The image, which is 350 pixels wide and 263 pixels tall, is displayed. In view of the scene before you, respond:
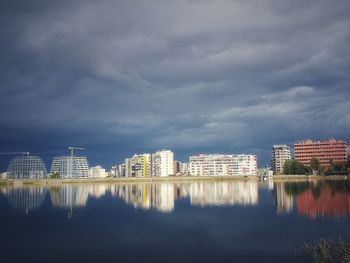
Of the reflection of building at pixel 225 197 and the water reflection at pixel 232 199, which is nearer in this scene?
the water reflection at pixel 232 199

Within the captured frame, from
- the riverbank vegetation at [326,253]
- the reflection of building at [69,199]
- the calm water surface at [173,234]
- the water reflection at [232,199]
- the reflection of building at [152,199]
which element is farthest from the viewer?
the reflection of building at [69,199]

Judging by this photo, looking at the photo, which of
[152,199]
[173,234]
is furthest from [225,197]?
[173,234]

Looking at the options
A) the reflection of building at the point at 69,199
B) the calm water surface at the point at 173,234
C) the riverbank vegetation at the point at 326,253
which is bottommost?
the reflection of building at the point at 69,199

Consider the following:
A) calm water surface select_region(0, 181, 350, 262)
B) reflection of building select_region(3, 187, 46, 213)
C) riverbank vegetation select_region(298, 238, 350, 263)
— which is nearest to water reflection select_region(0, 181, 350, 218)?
reflection of building select_region(3, 187, 46, 213)

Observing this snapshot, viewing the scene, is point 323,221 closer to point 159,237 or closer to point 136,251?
point 159,237

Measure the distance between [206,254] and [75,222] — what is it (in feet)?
85.3

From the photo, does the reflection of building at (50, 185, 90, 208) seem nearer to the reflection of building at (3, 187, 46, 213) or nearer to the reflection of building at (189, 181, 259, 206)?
the reflection of building at (3, 187, 46, 213)

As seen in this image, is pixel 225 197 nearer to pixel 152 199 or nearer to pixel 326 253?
pixel 152 199

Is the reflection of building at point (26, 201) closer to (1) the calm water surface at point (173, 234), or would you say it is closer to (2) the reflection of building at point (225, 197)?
(1) the calm water surface at point (173, 234)

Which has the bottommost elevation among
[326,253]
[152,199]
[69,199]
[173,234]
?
[69,199]

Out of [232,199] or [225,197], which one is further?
[225,197]

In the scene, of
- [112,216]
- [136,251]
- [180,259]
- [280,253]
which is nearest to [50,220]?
[112,216]

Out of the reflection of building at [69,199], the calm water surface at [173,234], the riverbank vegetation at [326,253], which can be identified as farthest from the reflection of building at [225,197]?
the riverbank vegetation at [326,253]

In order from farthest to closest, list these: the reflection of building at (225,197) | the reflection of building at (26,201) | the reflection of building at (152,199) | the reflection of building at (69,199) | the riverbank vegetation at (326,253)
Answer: the reflection of building at (69,199) → the reflection of building at (26,201) → the reflection of building at (225,197) → the reflection of building at (152,199) → the riverbank vegetation at (326,253)
